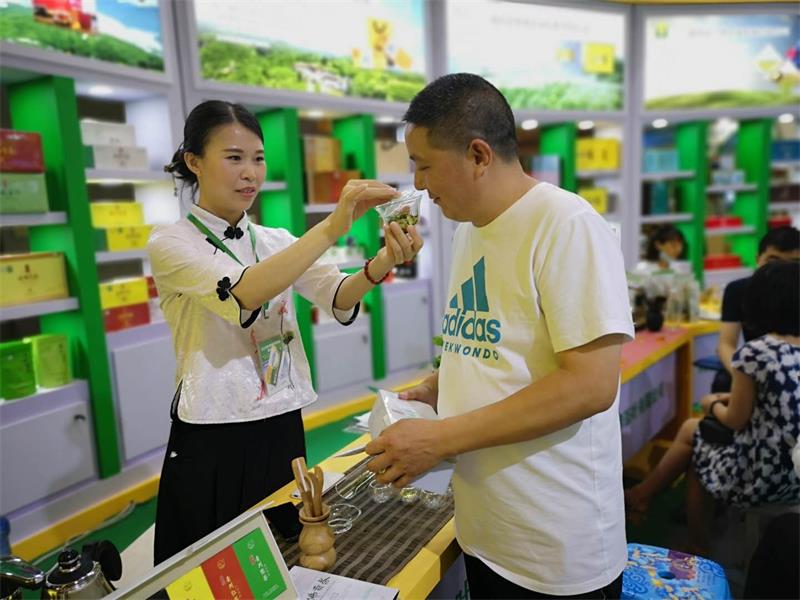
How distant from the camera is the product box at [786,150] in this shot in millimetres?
6746

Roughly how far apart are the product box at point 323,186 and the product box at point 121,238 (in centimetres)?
141

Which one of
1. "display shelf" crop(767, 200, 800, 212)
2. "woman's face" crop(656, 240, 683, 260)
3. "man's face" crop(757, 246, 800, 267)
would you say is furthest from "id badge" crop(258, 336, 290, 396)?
"display shelf" crop(767, 200, 800, 212)

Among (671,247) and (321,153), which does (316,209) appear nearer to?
(321,153)

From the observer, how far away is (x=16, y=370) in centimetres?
303

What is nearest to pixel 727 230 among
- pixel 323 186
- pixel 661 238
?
pixel 661 238

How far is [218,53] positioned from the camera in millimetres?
4074

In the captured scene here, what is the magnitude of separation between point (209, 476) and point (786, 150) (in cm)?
738

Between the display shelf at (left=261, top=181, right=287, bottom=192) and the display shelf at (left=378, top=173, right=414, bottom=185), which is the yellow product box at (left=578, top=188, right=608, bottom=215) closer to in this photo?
the display shelf at (left=378, top=173, right=414, bottom=185)

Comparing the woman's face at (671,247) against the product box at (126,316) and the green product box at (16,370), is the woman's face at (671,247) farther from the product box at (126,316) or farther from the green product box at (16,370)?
the green product box at (16,370)

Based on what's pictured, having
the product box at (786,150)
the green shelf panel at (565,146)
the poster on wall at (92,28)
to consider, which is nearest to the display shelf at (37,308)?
the poster on wall at (92,28)

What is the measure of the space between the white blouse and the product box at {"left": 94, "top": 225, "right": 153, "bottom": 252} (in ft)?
6.83

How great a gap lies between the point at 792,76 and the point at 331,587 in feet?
24.9

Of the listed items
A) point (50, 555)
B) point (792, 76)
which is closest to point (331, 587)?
point (50, 555)

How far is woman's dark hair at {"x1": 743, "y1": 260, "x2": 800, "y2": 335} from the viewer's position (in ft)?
7.32
